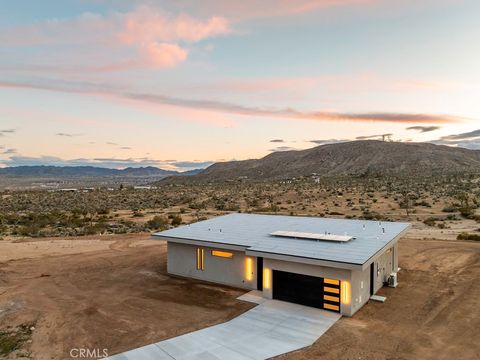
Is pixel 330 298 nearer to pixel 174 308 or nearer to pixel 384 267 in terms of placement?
pixel 384 267

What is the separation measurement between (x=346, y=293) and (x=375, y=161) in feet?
502

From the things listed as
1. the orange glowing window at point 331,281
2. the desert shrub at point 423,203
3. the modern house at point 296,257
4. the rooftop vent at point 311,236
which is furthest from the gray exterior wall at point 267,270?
the desert shrub at point 423,203

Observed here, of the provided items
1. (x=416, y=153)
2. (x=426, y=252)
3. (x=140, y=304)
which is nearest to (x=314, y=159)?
(x=416, y=153)

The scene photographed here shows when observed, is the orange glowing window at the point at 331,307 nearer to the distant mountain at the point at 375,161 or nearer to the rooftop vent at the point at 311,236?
the rooftop vent at the point at 311,236

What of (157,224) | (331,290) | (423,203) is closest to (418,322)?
(331,290)

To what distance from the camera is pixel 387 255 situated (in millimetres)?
21547

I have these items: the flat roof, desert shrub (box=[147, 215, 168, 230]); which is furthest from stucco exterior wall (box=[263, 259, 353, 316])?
desert shrub (box=[147, 215, 168, 230])

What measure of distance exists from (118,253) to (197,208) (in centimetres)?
2908

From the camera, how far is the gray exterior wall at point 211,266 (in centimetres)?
2052

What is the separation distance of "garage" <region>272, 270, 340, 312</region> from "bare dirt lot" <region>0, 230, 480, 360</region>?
1299 mm

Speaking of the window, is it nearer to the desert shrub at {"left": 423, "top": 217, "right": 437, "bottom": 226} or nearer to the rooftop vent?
the rooftop vent

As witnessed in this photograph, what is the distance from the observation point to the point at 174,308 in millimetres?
17781

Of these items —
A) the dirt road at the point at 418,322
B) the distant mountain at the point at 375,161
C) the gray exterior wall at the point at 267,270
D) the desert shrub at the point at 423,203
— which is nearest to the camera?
the dirt road at the point at 418,322

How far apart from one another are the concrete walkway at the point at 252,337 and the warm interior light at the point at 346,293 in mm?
758
